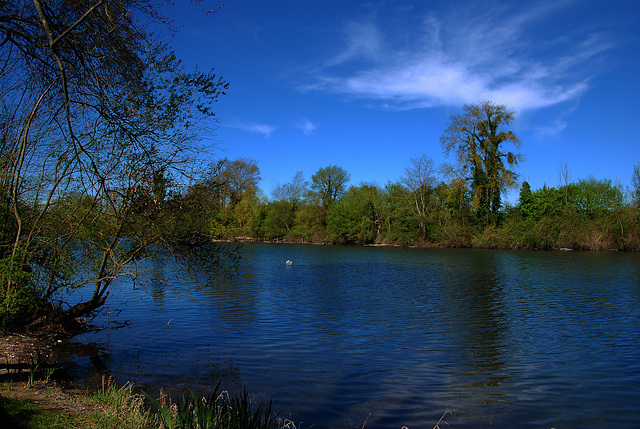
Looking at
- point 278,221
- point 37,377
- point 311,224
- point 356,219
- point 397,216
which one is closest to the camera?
point 37,377

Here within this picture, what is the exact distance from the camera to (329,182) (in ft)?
233

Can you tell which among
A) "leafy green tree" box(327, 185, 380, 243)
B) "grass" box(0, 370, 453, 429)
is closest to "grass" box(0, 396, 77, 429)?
"grass" box(0, 370, 453, 429)

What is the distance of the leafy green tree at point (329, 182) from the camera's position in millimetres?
70438

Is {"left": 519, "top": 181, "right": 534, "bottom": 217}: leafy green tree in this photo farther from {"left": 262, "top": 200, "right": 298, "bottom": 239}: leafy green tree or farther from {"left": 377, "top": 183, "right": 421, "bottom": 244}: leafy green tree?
{"left": 262, "top": 200, "right": 298, "bottom": 239}: leafy green tree

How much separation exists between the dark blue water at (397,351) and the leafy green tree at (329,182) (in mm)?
53213

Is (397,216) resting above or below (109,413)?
above

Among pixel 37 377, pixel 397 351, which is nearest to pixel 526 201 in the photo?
pixel 397 351

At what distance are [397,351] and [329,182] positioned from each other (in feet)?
204

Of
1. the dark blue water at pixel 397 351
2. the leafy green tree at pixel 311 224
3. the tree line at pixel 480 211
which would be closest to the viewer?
the dark blue water at pixel 397 351

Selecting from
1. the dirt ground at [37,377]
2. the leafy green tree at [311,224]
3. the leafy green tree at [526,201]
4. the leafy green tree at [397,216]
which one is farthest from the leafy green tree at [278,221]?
the dirt ground at [37,377]

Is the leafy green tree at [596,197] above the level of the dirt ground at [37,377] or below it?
above

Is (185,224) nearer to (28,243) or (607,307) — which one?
(28,243)

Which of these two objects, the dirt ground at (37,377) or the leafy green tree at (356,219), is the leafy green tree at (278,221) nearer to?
the leafy green tree at (356,219)

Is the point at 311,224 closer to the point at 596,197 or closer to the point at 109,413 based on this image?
the point at 596,197
